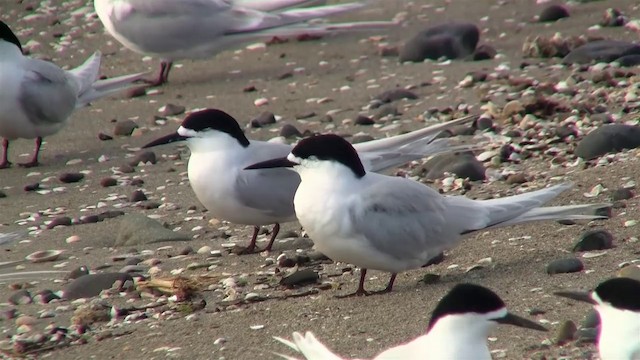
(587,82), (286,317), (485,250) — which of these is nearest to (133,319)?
(286,317)

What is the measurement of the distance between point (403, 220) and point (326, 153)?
1.16ft

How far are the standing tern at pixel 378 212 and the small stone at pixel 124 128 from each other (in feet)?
9.63

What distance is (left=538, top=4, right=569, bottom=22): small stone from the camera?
853 cm

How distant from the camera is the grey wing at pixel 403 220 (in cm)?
420

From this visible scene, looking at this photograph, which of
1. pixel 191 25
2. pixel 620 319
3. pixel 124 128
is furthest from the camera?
pixel 191 25

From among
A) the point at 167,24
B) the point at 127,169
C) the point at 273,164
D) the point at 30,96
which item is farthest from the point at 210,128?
the point at 167,24

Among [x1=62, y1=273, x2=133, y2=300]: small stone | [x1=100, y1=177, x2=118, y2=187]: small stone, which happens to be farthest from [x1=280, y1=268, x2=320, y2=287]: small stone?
[x1=100, y1=177, x2=118, y2=187]: small stone

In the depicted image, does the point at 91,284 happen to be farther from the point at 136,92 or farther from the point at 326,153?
the point at 136,92

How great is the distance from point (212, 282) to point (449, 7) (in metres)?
5.22

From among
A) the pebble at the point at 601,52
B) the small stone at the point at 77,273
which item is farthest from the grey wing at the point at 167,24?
the small stone at the point at 77,273

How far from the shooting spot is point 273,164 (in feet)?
14.6

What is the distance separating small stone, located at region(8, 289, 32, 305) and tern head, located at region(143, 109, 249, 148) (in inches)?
35.0

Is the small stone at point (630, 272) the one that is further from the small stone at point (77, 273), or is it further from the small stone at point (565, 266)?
the small stone at point (77, 273)

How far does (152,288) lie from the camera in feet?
14.8
